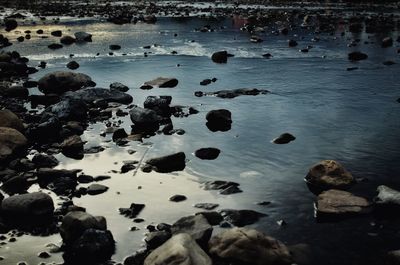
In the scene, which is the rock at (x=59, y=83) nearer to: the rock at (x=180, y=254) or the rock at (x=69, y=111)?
the rock at (x=69, y=111)

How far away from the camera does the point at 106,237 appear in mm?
7723

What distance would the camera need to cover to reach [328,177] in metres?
10.1

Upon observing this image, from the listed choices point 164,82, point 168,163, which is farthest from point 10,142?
point 164,82

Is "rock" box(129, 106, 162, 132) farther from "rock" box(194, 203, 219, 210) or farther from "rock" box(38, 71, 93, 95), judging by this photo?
"rock" box(38, 71, 93, 95)

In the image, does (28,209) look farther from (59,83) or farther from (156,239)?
(59,83)

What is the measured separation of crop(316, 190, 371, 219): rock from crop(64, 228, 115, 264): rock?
3.98 metres

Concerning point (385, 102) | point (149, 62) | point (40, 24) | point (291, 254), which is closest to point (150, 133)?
point (291, 254)

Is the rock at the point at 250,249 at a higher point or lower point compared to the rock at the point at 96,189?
higher

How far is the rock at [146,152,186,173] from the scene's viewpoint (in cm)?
1127

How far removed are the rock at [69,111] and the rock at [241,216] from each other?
767 cm

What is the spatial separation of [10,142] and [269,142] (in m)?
6.87

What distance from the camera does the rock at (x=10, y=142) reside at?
459 inches

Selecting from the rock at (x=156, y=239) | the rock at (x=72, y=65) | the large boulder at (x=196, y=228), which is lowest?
the rock at (x=72, y=65)

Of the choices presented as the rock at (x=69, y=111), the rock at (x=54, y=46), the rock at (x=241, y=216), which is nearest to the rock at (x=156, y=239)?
the rock at (x=241, y=216)
